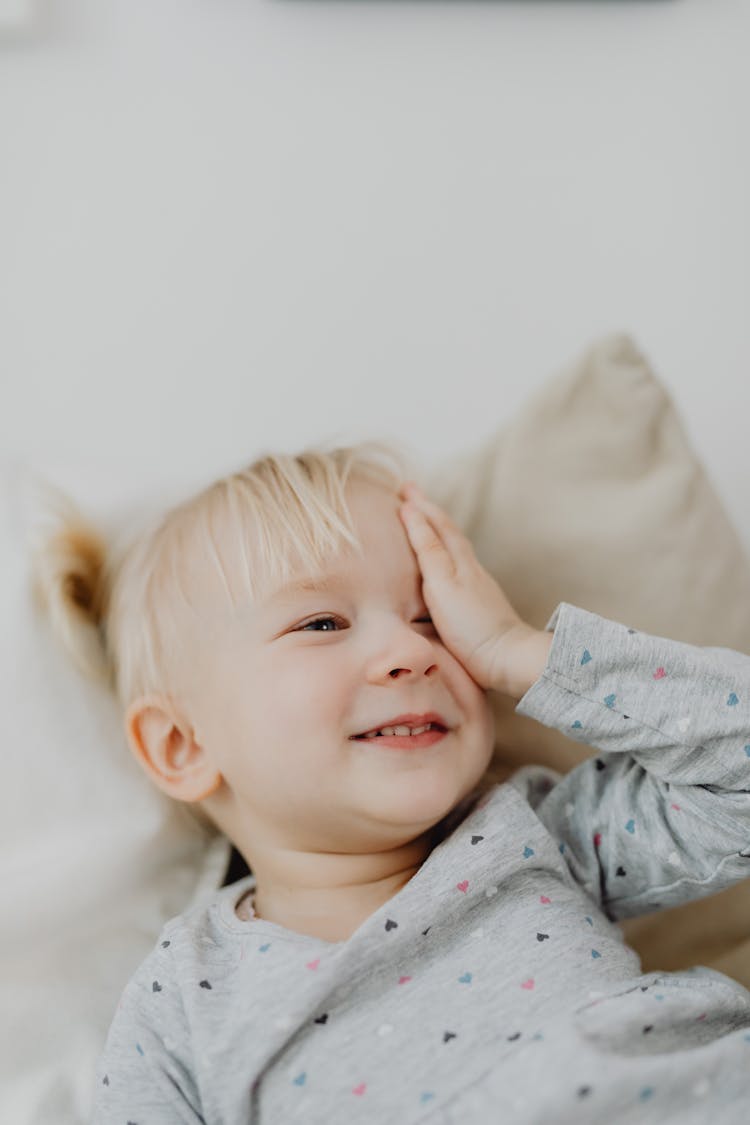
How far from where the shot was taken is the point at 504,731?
44.4 inches

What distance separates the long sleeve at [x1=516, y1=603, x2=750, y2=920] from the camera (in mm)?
882

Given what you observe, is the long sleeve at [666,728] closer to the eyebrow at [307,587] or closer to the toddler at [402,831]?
the toddler at [402,831]

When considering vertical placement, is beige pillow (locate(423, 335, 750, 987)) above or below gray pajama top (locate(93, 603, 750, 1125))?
above

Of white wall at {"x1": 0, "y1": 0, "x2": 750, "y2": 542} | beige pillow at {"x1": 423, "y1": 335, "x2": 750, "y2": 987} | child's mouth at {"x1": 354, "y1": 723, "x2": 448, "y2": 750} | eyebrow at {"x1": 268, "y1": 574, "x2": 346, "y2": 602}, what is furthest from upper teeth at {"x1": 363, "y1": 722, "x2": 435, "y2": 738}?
white wall at {"x1": 0, "y1": 0, "x2": 750, "y2": 542}

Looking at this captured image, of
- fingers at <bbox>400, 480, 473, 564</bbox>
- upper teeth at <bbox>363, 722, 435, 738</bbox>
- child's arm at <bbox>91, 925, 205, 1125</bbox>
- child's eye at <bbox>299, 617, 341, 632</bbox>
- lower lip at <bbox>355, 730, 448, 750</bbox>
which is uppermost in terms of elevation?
fingers at <bbox>400, 480, 473, 564</bbox>

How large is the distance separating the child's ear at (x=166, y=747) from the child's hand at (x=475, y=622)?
25 cm

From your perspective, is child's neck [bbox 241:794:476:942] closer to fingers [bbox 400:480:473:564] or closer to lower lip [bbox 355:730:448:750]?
lower lip [bbox 355:730:448:750]

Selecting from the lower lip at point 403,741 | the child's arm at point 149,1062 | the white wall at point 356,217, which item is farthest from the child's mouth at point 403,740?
the white wall at point 356,217

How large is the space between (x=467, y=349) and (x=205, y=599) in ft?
2.02

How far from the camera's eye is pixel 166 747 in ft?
3.33

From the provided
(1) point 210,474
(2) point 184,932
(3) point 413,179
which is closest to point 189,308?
(1) point 210,474

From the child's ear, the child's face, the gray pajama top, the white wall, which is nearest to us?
the gray pajama top

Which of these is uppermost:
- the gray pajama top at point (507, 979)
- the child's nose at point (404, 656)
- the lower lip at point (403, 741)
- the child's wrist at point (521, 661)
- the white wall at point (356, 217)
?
the white wall at point (356, 217)

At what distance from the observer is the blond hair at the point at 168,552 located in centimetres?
96
